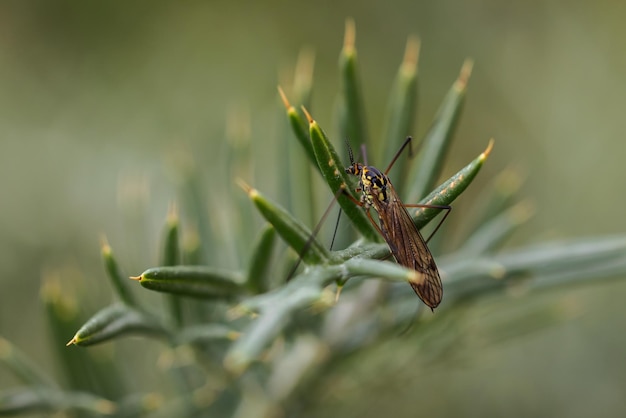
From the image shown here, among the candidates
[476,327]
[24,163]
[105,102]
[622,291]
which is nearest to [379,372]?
[476,327]

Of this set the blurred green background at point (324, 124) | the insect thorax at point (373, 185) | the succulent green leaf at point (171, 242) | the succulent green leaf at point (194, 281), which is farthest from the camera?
the blurred green background at point (324, 124)

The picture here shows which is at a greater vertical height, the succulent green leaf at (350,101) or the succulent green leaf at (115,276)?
the succulent green leaf at (350,101)

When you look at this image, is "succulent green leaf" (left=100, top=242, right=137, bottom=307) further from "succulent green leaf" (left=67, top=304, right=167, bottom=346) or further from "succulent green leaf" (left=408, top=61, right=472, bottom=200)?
"succulent green leaf" (left=408, top=61, right=472, bottom=200)

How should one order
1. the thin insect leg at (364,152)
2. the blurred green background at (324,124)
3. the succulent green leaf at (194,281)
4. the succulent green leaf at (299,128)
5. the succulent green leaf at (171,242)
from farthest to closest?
the blurred green background at (324,124), the thin insect leg at (364,152), the succulent green leaf at (171,242), the succulent green leaf at (299,128), the succulent green leaf at (194,281)

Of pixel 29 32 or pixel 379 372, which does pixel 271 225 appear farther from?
pixel 29 32

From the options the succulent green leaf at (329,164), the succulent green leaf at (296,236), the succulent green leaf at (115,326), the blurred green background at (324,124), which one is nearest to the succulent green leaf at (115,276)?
the succulent green leaf at (115,326)

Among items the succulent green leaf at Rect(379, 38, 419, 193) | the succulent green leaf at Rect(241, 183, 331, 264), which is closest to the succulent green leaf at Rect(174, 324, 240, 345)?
Answer: the succulent green leaf at Rect(241, 183, 331, 264)

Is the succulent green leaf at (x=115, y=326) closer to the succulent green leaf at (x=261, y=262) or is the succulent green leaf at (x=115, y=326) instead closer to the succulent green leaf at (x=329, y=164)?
the succulent green leaf at (x=261, y=262)
